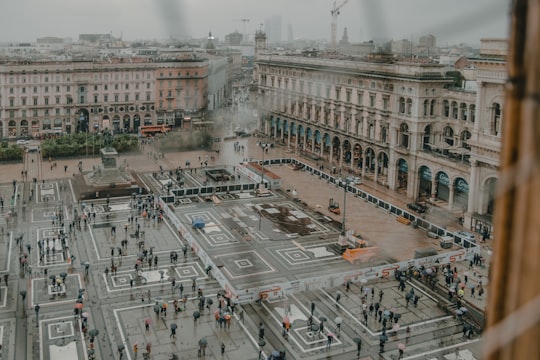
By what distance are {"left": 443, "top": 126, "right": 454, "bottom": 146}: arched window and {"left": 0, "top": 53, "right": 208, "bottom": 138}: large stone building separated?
87.2 feet

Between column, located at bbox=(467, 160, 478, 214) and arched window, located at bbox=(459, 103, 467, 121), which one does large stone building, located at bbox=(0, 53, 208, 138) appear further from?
column, located at bbox=(467, 160, 478, 214)

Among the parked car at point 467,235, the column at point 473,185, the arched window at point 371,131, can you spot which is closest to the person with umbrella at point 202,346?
the parked car at point 467,235

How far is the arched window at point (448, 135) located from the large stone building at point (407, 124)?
0.06m

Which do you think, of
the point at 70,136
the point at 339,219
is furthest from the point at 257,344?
the point at 70,136

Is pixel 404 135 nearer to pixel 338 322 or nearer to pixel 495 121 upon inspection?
pixel 495 121

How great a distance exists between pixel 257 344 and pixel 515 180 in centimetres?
1828

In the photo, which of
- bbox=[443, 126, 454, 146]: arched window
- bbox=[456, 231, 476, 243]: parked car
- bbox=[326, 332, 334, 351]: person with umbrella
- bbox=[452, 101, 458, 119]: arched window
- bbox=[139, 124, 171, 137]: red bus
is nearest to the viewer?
bbox=[326, 332, 334, 351]: person with umbrella

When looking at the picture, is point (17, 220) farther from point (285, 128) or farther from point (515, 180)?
point (515, 180)

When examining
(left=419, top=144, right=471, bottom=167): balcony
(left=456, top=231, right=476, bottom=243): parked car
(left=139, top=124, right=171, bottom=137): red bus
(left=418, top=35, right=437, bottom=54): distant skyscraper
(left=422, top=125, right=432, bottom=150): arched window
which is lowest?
(left=456, top=231, right=476, bottom=243): parked car

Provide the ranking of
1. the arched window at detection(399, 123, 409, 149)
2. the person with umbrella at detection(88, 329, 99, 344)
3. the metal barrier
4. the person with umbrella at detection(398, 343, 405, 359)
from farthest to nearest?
the arched window at detection(399, 123, 409, 149)
the metal barrier
the person with umbrella at detection(88, 329, 99, 344)
the person with umbrella at detection(398, 343, 405, 359)

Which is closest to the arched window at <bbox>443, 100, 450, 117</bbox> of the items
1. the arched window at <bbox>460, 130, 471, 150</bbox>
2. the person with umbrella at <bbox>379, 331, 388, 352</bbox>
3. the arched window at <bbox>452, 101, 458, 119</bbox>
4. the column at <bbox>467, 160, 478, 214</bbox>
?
the arched window at <bbox>452, 101, 458, 119</bbox>

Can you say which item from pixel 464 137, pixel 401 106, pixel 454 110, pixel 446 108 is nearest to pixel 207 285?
pixel 464 137

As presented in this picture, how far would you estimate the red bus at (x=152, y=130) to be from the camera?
2282 inches

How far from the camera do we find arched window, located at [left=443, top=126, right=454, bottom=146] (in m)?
37.5
